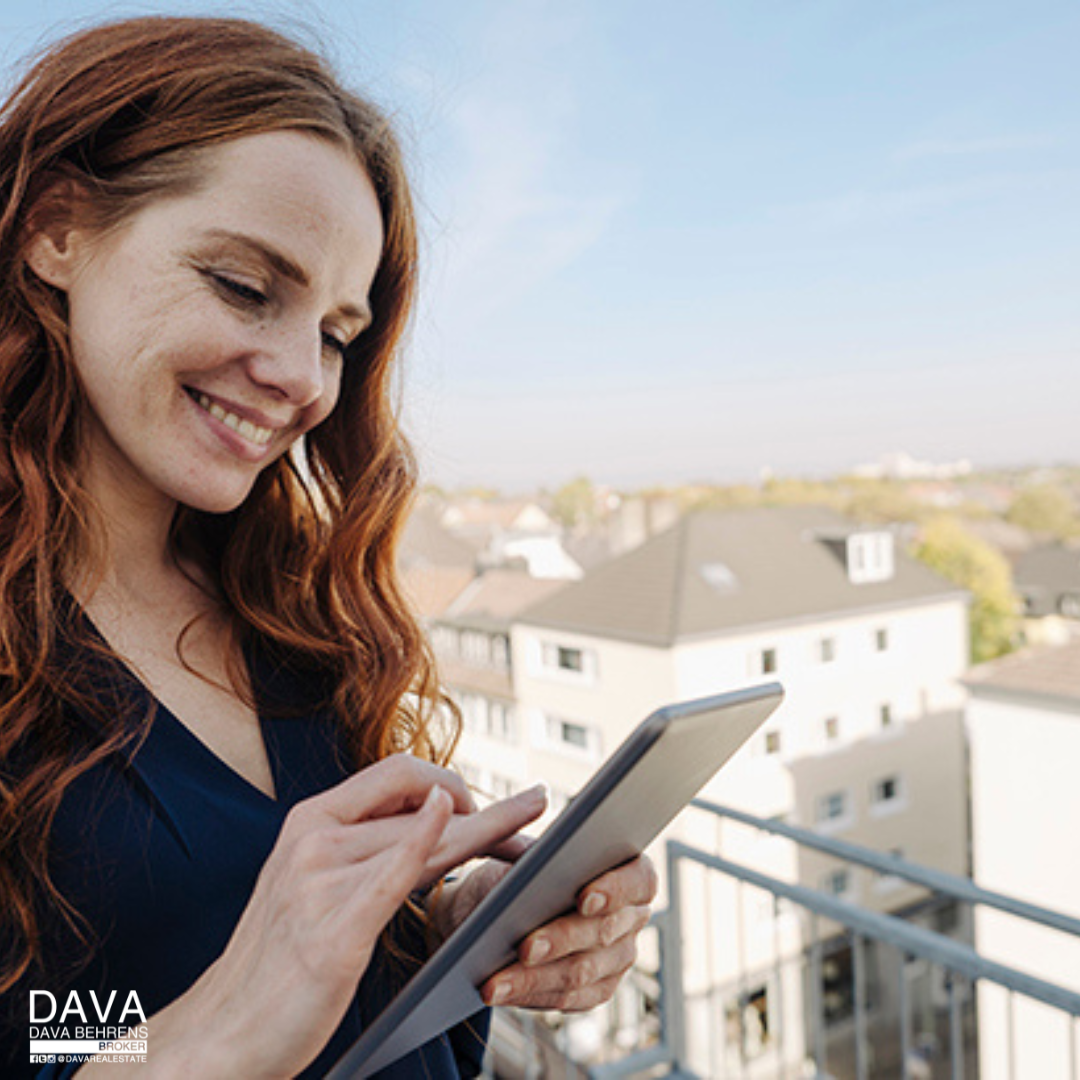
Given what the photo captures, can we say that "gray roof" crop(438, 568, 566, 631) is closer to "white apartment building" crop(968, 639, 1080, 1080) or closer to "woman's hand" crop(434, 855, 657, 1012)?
"white apartment building" crop(968, 639, 1080, 1080)

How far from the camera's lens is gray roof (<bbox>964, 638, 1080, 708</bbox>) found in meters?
5.17

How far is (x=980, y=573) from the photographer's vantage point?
30.5 ft

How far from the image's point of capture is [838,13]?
20.3ft

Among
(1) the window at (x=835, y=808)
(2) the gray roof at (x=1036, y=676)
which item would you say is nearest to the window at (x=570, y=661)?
(2) the gray roof at (x=1036, y=676)

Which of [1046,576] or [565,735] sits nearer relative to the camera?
[565,735]

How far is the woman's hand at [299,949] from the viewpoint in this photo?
0.97 feet

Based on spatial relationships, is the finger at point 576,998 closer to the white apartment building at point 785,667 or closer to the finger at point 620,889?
the finger at point 620,889

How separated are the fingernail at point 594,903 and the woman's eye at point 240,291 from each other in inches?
12.9

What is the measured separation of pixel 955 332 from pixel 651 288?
323 centimetres

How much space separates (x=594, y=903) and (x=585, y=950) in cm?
4

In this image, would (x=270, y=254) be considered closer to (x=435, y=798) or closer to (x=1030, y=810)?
(x=435, y=798)

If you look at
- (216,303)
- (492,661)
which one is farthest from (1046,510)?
(216,303)

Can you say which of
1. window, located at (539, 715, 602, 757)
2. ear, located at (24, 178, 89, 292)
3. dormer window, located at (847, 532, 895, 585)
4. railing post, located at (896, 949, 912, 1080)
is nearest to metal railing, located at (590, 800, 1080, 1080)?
railing post, located at (896, 949, 912, 1080)

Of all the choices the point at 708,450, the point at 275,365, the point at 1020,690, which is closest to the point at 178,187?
the point at 275,365
